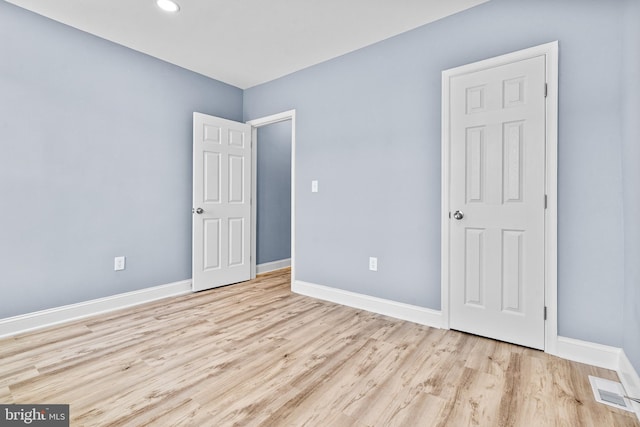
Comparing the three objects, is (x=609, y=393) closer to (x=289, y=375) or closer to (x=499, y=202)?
(x=499, y=202)

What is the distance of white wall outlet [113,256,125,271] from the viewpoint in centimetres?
296

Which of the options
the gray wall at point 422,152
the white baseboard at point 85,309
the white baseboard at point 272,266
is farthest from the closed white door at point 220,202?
the gray wall at point 422,152

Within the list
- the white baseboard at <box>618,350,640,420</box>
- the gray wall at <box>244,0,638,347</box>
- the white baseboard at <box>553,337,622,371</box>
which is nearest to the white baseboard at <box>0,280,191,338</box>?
the gray wall at <box>244,0,638,347</box>

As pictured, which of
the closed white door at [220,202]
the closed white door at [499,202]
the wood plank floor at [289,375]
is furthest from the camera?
the closed white door at [220,202]

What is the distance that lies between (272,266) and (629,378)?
3874mm

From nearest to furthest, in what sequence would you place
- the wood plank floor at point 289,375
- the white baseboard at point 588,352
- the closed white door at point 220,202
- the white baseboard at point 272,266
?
the wood plank floor at point 289,375
the white baseboard at point 588,352
the closed white door at point 220,202
the white baseboard at point 272,266

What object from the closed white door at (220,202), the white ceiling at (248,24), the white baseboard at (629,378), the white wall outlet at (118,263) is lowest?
the white baseboard at (629,378)

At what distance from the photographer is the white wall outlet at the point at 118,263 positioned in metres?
2.96

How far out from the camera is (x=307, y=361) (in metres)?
1.97

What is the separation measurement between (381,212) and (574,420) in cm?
186

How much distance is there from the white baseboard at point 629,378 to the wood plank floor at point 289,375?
0.24ft

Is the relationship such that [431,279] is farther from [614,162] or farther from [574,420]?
[614,162]

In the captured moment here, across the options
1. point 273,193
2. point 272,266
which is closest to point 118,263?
point 272,266

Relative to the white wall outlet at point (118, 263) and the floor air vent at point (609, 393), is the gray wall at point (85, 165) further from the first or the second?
the floor air vent at point (609, 393)
